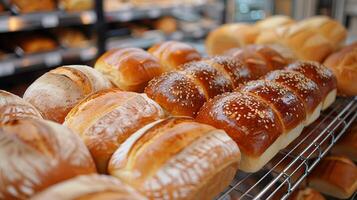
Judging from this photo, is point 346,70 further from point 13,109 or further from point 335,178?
point 13,109

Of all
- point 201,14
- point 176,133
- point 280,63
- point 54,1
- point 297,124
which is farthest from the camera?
point 201,14

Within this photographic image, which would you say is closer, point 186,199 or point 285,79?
point 186,199

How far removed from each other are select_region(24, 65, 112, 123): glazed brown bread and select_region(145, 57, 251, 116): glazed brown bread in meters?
0.20

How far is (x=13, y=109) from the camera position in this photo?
84cm

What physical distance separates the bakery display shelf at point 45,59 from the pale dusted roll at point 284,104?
2.14m

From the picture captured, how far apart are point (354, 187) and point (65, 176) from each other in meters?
1.18

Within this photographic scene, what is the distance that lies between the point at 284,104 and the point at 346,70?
668 millimetres

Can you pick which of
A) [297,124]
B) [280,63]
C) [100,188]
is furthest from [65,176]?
[280,63]

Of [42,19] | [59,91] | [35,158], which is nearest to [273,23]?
[59,91]

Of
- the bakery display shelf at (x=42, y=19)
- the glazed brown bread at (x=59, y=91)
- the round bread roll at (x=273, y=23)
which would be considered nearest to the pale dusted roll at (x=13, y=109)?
the glazed brown bread at (x=59, y=91)

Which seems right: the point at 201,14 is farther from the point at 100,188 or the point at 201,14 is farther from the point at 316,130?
the point at 100,188

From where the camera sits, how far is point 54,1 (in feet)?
9.39

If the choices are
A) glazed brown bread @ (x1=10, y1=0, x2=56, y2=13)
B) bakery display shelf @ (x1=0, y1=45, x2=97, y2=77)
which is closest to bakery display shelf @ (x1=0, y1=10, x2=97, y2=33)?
glazed brown bread @ (x1=10, y1=0, x2=56, y2=13)

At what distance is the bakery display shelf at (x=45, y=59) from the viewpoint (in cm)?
262
